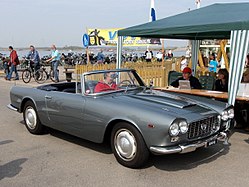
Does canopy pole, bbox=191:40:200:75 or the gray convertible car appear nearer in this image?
the gray convertible car

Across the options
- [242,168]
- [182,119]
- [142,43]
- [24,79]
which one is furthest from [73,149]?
[142,43]

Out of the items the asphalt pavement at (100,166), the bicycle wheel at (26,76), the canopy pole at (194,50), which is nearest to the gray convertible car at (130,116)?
the asphalt pavement at (100,166)

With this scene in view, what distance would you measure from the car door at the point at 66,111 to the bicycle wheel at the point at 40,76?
389 inches

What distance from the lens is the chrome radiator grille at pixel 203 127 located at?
4074mm

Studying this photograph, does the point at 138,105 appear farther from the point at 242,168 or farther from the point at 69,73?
the point at 69,73

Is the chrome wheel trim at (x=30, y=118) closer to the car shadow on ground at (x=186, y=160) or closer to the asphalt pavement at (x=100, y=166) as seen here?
the asphalt pavement at (x=100, y=166)

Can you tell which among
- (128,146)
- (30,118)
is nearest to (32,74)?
(30,118)

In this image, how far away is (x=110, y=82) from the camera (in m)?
5.27

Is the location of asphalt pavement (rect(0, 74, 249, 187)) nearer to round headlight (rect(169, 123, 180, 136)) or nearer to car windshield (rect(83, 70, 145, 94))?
round headlight (rect(169, 123, 180, 136))

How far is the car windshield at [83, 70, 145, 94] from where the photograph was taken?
5012 mm

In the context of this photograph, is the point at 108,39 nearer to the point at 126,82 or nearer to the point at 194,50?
the point at 194,50

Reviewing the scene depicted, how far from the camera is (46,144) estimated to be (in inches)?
215

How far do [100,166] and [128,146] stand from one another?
554mm

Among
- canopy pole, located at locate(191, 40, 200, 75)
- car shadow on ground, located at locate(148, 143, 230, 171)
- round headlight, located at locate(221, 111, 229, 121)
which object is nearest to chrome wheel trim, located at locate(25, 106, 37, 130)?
car shadow on ground, located at locate(148, 143, 230, 171)
